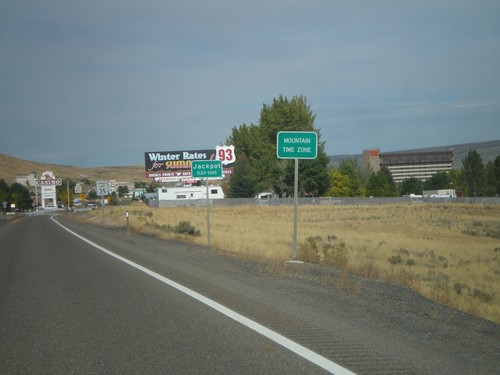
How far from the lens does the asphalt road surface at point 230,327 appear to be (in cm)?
641

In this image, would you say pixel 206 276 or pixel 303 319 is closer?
pixel 303 319

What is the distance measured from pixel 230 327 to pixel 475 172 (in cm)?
10404

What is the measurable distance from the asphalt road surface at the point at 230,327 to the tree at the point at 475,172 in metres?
96.7

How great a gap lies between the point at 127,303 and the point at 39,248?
14878 mm

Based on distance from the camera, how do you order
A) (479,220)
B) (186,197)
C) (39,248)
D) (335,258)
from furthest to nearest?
(186,197), (479,220), (39,248), (335,258)

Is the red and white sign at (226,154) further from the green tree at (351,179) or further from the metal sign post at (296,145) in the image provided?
the metal sign post at (296,145)

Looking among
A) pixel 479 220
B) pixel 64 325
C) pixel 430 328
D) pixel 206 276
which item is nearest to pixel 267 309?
pixel 430 328

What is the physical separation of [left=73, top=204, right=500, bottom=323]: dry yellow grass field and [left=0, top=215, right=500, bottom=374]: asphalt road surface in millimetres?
2878

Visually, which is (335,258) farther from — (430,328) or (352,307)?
(430,328)

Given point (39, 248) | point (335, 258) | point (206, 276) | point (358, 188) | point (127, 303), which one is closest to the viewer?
point (127, 303)

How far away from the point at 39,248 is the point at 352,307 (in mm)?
17594

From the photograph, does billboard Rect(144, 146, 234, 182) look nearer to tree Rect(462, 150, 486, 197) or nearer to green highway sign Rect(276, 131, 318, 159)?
tree Rect(462, 150, 486, 197)

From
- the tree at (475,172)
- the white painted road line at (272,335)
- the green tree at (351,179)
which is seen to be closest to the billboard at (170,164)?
the green tree at (351,179)

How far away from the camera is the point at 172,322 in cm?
858
